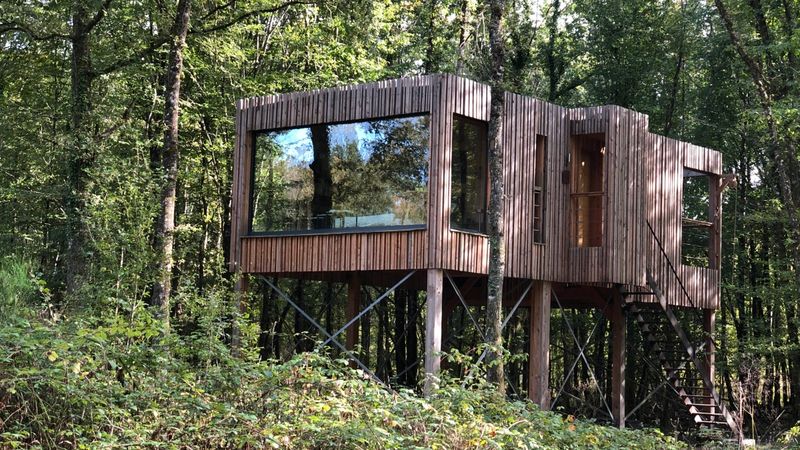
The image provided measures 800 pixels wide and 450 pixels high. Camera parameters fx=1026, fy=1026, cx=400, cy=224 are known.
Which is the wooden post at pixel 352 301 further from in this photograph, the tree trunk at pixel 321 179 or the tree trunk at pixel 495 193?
the tree trunk at pixel 495 193

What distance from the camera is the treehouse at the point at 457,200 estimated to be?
1617 cm

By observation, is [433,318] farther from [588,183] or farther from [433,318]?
[588,183]

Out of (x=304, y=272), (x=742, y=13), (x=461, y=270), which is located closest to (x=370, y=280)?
(x=304, y=272)

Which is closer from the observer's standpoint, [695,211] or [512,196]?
[512,196]

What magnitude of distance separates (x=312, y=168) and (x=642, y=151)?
593 centimetres

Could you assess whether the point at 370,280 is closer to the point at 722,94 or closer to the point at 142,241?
the point at 142,241

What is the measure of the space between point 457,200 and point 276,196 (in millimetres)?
3556

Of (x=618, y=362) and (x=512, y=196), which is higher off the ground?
(x=512, y=196)

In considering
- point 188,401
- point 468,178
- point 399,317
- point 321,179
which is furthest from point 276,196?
point 399,317

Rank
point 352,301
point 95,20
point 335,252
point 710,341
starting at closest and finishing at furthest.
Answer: point 335,252 → point 95,20 → point 352,301 → point 710,341

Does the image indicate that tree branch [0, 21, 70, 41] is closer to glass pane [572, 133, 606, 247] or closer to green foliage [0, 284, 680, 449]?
green foliage [0, 284, 680, 449]

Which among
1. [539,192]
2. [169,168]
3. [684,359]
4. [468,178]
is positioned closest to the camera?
[169,168]

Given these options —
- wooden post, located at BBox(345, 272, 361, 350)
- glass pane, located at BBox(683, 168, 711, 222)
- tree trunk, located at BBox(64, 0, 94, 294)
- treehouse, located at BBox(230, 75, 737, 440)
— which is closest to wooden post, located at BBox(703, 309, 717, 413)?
treehouse, located at BBox(230, 75, 737, 440)

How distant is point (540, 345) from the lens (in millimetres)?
17438
